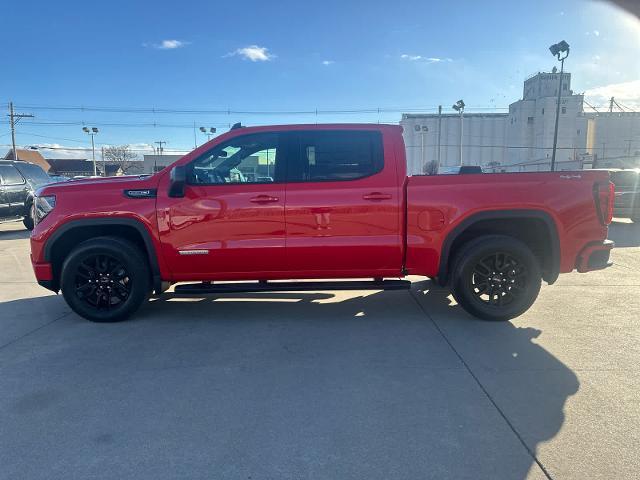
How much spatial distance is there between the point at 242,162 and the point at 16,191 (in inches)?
422

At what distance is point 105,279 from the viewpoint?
476cm

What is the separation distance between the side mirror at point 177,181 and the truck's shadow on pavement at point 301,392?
144 cm

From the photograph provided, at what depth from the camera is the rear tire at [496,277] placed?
4.58m

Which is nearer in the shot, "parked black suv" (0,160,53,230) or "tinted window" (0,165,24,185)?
"parked black suv" (0,160,53,230)

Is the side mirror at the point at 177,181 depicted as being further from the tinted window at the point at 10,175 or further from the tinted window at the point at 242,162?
the tinted window at the point at 10,175

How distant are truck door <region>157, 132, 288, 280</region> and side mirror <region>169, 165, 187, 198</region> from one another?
6 cm

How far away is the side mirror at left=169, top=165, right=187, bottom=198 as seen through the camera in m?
4.40

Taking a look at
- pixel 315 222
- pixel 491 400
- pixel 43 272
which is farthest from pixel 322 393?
pixel 43 272

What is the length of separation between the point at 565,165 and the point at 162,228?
4865 cm

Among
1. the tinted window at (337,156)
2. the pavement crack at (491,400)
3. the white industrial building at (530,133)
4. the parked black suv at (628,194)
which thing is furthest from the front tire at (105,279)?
the white industrial building at (530,133)

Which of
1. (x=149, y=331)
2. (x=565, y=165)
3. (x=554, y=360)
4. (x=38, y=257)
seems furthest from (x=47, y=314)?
(x=565, y=165)

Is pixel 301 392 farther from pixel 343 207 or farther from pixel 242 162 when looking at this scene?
pixel 242 162

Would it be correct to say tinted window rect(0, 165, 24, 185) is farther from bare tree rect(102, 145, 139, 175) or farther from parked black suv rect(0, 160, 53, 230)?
bare tree rect(102, 145, 139, 175)

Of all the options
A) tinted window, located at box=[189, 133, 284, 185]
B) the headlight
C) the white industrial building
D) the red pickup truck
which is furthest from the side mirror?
the white industrial building
